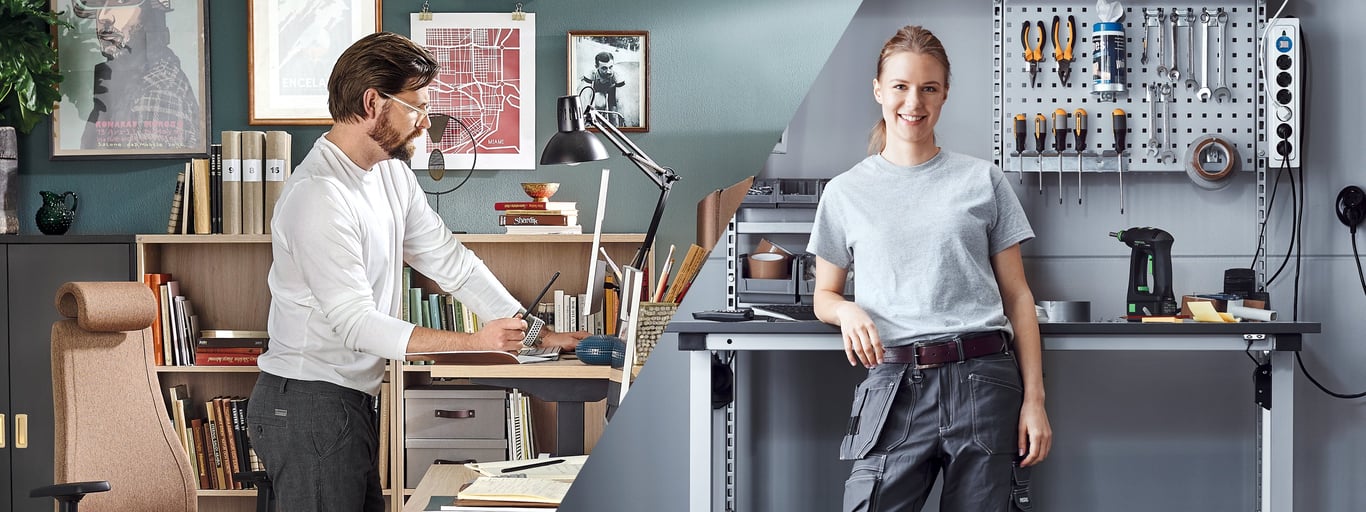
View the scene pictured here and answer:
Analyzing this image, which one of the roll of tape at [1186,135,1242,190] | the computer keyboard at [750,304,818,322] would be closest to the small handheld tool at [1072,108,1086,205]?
the roll of tape at [1186,135,1242,190]

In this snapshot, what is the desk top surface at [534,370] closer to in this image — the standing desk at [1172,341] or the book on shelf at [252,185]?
the standing desk at [1172,341]

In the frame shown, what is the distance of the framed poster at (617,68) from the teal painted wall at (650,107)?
0.08ft

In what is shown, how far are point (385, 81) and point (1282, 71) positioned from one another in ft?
6.02

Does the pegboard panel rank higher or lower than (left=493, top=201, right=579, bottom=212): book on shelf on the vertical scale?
higher

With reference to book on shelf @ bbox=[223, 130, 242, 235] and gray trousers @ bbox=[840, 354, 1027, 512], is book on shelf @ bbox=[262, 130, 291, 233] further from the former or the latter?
gray trousers @ bbox=[840, 354, 1027, 512]

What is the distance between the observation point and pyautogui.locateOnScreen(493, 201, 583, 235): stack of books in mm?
2590

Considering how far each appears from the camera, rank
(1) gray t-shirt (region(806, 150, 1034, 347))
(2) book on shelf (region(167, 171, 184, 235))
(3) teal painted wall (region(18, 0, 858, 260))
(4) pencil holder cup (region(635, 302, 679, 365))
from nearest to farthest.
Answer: (1) gray t-shirt (region(806, 150, 1034, 347)) < (4) pencil holder cup (region(635, 302, 679, 365)) < (2) book on shelf (region(167, 171, 184, 235)) < (3) teal painted wall (region(18, 0, 858, 260))

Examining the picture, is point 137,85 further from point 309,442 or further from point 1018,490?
point 1018,490

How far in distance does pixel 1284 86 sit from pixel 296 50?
2.56 meters

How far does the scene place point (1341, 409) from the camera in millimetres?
2080

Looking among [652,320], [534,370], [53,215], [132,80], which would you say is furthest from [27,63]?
[652,320]

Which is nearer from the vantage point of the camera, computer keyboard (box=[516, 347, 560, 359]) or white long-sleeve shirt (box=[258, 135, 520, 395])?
white long-sleeve shirt (box=[258, 135, 520, 395])

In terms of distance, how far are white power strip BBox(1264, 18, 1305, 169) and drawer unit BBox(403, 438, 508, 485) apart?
204 cm

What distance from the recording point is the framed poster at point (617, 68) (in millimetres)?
2686
